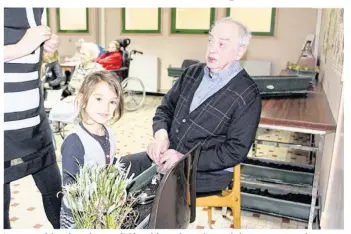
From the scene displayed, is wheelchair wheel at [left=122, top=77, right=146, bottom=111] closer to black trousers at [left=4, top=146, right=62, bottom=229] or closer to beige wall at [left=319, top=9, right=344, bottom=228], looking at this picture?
beige wall at [left=319, top=9, right=344, bottom=228]

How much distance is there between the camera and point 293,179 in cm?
233

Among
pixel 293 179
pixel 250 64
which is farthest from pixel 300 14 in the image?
pixel 293 179

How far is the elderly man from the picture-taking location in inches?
52.6

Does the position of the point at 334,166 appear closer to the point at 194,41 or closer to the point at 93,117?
the point at 93,117

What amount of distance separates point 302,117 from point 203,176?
0.64 m

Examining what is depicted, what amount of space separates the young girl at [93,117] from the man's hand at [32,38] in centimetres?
23

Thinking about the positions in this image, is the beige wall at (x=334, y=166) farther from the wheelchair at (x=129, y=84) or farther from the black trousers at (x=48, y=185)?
the wheelchair at (x=129, y=84)

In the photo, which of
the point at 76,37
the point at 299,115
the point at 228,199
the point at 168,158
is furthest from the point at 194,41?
the point at 168,158

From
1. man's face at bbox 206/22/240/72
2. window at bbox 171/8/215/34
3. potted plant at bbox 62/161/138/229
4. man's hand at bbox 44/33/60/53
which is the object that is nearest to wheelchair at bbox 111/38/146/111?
window at bbox 171/8/215/34

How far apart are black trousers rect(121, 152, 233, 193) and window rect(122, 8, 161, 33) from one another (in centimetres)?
452

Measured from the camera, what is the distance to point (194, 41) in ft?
18.4
